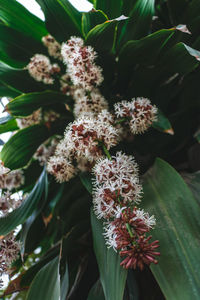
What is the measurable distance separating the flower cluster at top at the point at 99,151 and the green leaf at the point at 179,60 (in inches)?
5.4

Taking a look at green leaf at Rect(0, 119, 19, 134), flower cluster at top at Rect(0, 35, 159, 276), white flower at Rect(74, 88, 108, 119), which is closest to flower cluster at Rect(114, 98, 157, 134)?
flower cluster at top at Rect(0, 35, 159, 276)

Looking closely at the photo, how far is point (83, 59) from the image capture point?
28.5 inches

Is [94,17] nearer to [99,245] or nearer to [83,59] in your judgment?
[83,59]

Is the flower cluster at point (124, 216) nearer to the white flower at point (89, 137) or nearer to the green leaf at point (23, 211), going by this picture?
the white flower at point (89, 137)

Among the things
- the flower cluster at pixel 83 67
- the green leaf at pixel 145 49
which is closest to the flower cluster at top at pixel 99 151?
the flower cluster at pixel 83 67

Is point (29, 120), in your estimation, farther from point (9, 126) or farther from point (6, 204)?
point (6, 204)

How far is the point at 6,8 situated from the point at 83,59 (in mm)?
403

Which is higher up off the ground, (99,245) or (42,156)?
(42,156)

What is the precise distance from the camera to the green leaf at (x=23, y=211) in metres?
0.74

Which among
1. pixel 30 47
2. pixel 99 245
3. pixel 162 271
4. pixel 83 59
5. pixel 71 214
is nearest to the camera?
pixel 162 271

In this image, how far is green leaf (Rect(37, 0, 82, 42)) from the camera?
2.87 ft

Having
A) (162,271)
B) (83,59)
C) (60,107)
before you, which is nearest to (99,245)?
(162,271)

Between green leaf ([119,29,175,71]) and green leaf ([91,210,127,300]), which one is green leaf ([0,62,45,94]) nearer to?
green leaf ([119,29,175,71])

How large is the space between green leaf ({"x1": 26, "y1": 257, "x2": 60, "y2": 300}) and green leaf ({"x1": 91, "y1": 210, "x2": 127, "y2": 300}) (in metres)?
0.11
